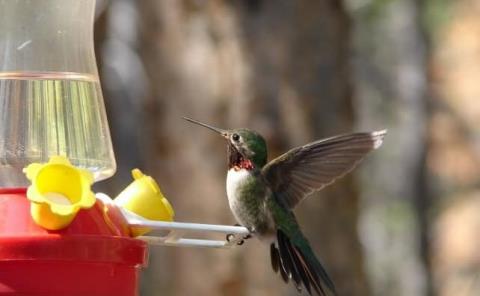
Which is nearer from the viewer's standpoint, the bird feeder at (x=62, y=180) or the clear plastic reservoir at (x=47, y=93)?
the bird feeder at (x=62, y=180)

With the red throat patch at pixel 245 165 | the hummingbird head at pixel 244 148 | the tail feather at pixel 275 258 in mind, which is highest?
the hummingbird head at pixel 244 148

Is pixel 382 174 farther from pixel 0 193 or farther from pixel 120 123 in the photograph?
pixel 0 193

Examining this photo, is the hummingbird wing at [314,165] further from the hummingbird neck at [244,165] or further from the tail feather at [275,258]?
the tail feather at [275,258]

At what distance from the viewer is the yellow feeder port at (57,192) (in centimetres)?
325

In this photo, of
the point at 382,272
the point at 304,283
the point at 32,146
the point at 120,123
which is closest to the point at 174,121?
the point at 304,283

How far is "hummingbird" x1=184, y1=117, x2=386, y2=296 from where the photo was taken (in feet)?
15.9

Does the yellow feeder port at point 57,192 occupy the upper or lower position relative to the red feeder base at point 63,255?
upper

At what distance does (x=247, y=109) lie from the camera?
684cm

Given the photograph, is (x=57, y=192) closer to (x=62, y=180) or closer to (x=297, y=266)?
(x=62, y=180)

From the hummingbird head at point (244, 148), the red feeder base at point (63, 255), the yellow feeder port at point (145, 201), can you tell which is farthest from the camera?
the hummingbird head at point (244, 148)

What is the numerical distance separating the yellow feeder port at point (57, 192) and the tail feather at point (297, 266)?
1.53 meters

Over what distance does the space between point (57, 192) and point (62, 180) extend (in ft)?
0.13

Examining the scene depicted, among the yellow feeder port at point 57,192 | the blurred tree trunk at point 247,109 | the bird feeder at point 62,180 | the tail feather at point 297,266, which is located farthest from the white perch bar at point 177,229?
the blurred tree trunk at point 247,109

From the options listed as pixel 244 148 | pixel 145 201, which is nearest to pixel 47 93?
pixel 145 201
